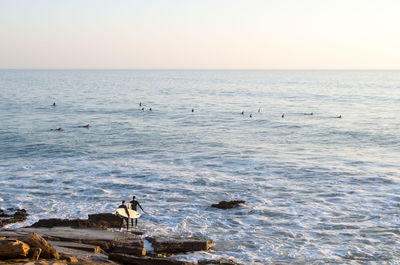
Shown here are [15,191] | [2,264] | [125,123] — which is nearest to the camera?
[2,264]

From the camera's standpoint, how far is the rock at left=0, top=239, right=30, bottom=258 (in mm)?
13211

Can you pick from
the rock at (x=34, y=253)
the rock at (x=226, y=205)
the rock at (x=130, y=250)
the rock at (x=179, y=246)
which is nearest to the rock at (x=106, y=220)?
the rock at (x=179, y=246)

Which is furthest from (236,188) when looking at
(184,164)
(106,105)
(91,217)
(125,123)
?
(106,105)

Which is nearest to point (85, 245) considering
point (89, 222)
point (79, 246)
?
point (79, 246)

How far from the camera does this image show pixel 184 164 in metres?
35.1

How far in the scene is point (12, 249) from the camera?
13.3 m

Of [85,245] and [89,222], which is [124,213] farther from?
[85,245]

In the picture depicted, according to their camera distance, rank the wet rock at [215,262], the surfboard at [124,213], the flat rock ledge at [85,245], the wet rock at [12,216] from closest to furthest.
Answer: the flat rock ledge at [85,245], the wet rock at [215,262], the surfboard at [124,213], the wet rock at [12,216]

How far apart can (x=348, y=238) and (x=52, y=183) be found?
687 inches

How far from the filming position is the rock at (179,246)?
58.1 ft

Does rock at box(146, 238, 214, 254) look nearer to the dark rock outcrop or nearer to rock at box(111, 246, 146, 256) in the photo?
rock at box(111, 246, 146, 256)

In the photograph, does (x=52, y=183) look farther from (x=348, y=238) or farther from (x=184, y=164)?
(x=348, y=238)

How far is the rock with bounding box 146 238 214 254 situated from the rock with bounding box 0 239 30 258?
539cm

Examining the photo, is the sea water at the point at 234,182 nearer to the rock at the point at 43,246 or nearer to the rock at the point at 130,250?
the rock at the point at 130,250
